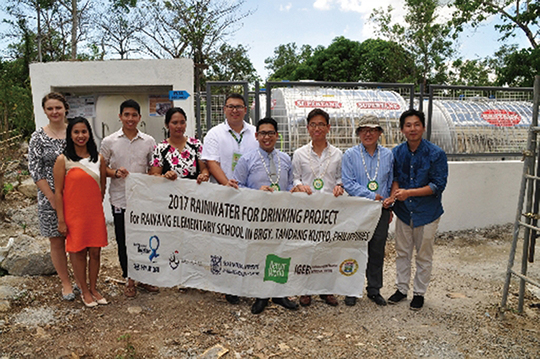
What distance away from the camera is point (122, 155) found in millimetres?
4164

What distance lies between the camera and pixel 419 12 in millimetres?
24219

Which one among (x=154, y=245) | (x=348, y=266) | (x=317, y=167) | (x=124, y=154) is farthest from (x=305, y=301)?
(x=124, y=154)

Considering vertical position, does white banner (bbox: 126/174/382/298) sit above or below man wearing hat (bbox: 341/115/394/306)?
below

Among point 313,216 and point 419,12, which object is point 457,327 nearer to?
point 313,216

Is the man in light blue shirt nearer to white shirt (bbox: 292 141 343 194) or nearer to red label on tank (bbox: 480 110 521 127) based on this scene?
white shirt (bbox: 292 141 343 194)

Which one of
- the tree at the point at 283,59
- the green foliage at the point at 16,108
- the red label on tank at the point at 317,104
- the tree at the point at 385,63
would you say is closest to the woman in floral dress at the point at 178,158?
the red label on tank at the point at 317,104

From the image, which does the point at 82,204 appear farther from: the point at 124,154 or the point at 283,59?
the point at 283,59

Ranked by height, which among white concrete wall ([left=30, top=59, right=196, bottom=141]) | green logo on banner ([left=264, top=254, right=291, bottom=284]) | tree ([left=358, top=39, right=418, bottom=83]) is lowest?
green logo on banner ([left=264, top=254, right=291, bottom=284])

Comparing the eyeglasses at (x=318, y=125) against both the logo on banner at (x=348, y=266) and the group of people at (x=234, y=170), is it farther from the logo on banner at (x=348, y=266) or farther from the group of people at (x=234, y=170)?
the logo on banner at (x=348, y=266)

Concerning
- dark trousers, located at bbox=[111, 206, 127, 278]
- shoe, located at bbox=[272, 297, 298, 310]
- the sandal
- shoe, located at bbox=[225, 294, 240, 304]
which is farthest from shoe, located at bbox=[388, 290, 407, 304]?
dark trousers, located at bbox=[111, 206, 127, 278]

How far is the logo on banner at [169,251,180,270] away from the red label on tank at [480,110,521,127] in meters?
6.15

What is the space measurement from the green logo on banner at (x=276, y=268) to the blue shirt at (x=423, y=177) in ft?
4.30

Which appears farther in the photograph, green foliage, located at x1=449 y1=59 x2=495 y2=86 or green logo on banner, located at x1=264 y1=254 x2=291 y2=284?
green foliage, located at x1=449 y1=59 x2=495 y2=86

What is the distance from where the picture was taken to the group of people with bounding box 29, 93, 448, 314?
3887mm
